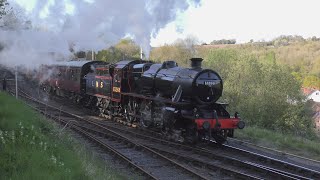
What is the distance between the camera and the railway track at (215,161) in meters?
9.77

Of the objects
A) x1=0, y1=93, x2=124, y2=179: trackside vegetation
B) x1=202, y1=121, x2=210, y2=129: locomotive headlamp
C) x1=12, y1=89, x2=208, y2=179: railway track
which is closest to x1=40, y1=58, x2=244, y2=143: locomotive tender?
x1=202, y1=121, x2=210, y2=129: locomotive headlamp

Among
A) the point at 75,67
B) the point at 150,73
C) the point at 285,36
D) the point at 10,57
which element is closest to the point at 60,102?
the point at 75,67

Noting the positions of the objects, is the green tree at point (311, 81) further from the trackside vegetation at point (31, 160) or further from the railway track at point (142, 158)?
the trackside vegetation at point (31, 160)

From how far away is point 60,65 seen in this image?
1164 inches

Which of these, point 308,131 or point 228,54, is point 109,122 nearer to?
point 308,131

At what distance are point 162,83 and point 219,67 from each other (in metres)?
27.8

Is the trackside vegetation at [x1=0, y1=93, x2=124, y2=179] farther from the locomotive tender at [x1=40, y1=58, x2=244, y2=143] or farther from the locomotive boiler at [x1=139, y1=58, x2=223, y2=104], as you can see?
the locomotive boiler at [x1=139, y1=58, x2=223, y2=104]

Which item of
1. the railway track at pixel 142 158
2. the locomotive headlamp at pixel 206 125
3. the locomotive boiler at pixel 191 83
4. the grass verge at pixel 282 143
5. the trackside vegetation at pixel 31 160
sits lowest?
the grass verge at pixel 282 143

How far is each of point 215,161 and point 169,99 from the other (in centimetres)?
378

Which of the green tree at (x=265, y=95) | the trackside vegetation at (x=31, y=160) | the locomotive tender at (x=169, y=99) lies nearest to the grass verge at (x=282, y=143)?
the locomotive tender at (x=169, y=99)

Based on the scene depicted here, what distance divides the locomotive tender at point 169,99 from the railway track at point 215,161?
0.69 metres

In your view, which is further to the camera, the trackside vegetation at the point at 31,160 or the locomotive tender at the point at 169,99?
the locomotive tender at the point at 169,99

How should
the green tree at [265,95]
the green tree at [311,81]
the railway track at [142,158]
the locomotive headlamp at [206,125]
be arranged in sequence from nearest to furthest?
the railway track at [142,158] < the locomotive headlamp at [206,125] < the green tree at [265,95] < the green tree at [311,81]

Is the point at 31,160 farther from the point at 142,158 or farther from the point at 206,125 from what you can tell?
the point at 206,125
